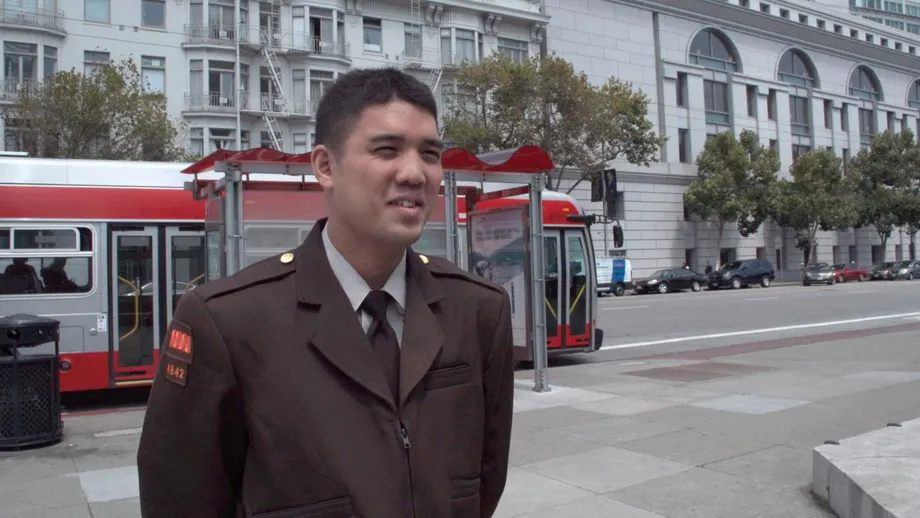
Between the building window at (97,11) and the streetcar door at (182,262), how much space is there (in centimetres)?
2446

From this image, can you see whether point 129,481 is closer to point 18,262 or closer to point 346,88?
point 18,262

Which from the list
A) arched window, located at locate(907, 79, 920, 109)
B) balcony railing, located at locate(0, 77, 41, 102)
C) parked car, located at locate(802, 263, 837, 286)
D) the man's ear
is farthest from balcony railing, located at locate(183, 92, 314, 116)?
arched window, located at locate(907, 79, 920, 109)

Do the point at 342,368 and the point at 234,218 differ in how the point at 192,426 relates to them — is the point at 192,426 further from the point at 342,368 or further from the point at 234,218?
the point at 234,218

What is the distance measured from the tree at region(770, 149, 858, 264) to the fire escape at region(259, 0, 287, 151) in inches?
1141

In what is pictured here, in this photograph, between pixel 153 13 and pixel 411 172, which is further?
pixel 153 13

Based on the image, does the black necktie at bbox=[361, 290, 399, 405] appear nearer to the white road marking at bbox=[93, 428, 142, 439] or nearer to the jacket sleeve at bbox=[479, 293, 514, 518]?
the jacket sleeve at bbox=[479, 293, 514, 518]

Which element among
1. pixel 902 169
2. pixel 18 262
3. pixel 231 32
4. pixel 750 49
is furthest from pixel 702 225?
pixel 18 262

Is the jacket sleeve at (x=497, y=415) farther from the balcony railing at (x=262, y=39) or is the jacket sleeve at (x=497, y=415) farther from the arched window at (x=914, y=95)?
the arched window at (x=914, y=95)

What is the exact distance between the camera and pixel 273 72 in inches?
1353

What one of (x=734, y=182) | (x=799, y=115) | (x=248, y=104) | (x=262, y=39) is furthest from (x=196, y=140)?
(x=799, y=115)

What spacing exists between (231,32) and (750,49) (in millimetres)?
33891

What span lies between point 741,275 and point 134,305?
37970 mm

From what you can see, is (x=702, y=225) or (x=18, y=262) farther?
(x=702, y=225)

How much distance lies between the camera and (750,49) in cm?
5159
